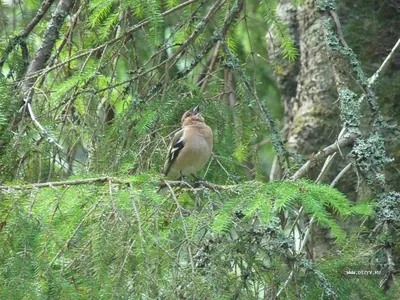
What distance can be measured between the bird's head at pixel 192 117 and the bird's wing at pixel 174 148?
71 mm

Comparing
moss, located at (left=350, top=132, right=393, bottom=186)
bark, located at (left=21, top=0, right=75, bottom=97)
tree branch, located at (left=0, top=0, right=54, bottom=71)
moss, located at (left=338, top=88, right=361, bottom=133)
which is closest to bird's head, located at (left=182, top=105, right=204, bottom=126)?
bark, located at (left=21, top=0, right=75, bottom=97)

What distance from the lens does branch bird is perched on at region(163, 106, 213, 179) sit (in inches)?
200

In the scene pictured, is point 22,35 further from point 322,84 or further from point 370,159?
point 370,159

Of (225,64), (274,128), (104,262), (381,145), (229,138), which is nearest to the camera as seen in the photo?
(104,262)

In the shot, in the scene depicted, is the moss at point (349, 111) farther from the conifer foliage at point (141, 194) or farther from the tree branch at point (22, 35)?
the tree branch at point (22, 35)

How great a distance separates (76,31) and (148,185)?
225cm

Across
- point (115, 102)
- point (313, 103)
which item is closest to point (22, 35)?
point (115, 102)

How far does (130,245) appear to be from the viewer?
9.74ft

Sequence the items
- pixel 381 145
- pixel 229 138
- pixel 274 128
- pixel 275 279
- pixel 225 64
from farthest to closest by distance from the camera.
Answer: pixel 229 138 < pixel 225 64 < pixel 274 128 < pixel 381 145 < pixel 275 279

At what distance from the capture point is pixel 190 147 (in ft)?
17.6

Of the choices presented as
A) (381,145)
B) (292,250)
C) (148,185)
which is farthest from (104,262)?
(381,145)

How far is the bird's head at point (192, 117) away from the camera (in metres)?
4.98

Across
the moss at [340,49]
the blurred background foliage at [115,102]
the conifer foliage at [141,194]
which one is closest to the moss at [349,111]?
the moss at [340,49]

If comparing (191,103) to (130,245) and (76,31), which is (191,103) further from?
(130,245)
